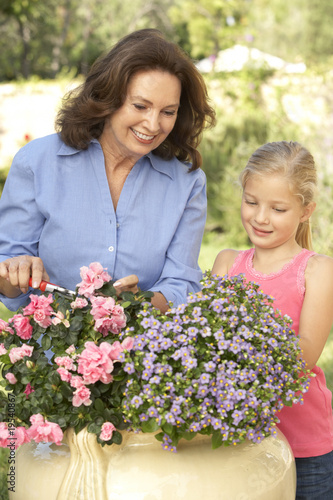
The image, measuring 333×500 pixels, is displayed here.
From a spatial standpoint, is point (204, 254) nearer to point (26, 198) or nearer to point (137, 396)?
point (26, 198)

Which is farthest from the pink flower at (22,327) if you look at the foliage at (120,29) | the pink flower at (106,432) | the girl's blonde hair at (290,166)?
the foliage at (120,29)

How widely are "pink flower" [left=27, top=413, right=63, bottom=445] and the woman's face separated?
1123 mm

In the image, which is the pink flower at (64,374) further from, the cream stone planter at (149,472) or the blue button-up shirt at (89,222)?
the blue button-up shirt at (89,222)

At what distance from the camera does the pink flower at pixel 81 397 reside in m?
1.54

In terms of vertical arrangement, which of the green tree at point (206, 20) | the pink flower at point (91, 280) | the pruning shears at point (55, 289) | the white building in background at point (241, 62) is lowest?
the pruning shears at point (55, 289)

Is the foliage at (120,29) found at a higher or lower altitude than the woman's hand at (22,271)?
higher

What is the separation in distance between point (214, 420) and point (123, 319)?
1.25 ft

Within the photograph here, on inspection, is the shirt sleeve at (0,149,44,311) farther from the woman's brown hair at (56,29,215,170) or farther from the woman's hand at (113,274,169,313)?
the woman's hand at (113,274,169,313)

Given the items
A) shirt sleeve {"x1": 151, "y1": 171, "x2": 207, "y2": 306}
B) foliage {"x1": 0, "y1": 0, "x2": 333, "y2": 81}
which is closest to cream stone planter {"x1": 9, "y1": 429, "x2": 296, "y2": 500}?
shirt sleeve {"x1": 151, "y1": 171, "x2": 207, "y2": 306}

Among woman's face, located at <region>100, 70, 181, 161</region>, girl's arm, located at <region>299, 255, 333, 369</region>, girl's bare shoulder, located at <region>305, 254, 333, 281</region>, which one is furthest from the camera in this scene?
woman's face, located at <region>100, 70, 181, 161</region>

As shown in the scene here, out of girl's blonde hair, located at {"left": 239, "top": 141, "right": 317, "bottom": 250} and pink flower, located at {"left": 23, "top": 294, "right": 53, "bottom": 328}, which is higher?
girl's blonde hair, located at {"left": 239, "top": 141, "right": 317, "bottom": 250}

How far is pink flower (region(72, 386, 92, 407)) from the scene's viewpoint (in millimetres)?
1545

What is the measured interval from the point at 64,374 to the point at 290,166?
3.50 ft

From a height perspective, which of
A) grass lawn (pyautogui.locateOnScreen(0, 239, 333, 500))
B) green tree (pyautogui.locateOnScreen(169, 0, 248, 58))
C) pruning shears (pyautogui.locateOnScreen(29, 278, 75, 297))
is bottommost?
grass lawn (pyautogui.locateOnScreen(0, 239, 333, 500))
